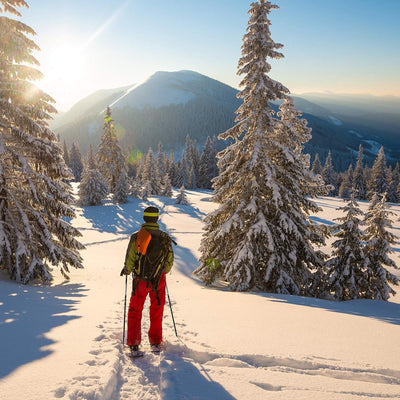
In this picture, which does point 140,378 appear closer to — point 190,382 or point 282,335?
point 190,382

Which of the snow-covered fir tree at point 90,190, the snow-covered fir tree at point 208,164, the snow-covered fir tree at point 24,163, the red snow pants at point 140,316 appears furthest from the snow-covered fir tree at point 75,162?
the red snow pants at point 140,316

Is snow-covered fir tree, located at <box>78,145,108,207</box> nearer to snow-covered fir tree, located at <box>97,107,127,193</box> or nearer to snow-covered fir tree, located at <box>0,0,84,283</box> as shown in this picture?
snow-covered fir tree, located at <box>97,107,127,193</box>

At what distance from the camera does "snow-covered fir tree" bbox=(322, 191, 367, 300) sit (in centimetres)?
1259

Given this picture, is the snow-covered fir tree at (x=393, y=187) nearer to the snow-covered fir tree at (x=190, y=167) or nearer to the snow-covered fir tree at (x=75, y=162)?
the snow-covered fir tree at (x=190, y=167)

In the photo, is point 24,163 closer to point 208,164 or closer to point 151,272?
point 151,272

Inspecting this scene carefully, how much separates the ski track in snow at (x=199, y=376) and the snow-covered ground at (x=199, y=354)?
0.01 metres

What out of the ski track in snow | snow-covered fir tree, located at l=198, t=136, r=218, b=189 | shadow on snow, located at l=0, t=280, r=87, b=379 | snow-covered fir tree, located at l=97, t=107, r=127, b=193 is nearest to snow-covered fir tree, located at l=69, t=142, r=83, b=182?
snow-covered fir tree, located at l=198, t=136, r=218, b=189

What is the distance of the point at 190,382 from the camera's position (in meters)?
3.12

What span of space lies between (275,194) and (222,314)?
5.65 meters

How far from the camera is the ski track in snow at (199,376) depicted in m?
2.88

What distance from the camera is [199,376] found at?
325cm

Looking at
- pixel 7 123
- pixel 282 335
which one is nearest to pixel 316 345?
pixel 282 335

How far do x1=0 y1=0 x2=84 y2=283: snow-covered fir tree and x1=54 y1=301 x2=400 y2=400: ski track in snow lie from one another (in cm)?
609

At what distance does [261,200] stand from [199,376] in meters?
8.56
